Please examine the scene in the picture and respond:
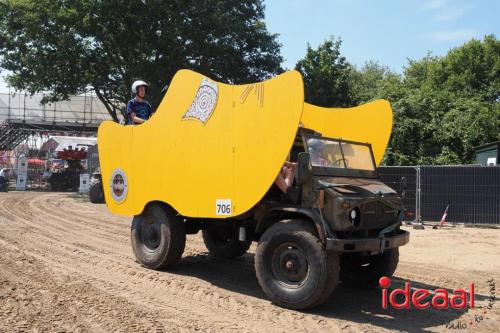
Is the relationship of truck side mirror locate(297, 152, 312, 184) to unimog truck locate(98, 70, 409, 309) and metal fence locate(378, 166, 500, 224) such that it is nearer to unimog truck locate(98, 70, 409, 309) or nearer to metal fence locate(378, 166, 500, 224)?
unimog truck locate(98, 70, 409, 309)

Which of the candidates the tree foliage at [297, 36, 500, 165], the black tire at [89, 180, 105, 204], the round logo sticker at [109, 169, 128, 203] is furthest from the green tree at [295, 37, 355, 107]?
the round logo sticker at [109, 169, 128, 203]

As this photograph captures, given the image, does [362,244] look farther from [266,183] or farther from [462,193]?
[462,193]

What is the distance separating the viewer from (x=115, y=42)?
78.9 feet

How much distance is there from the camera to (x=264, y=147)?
575cm

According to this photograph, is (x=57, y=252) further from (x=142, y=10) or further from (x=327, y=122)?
(x=142, y=10)

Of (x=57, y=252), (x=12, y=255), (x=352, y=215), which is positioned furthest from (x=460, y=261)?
(x=12, y=255)

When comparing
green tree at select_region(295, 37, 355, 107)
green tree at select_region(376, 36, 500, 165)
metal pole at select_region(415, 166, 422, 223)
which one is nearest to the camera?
metal pole at select_region(415, 166, 422, 223)

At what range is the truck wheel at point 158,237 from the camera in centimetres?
716

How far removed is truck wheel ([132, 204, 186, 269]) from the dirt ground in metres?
0.23

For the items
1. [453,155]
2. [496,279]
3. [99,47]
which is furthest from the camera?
[99,47]

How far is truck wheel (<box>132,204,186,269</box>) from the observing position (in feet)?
23.5

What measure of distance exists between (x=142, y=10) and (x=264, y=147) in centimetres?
2000

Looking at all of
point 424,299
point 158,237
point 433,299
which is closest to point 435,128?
point 424,299

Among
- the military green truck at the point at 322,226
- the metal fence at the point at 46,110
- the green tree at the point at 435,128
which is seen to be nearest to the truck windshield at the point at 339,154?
the military green truck at the point at 322,226
